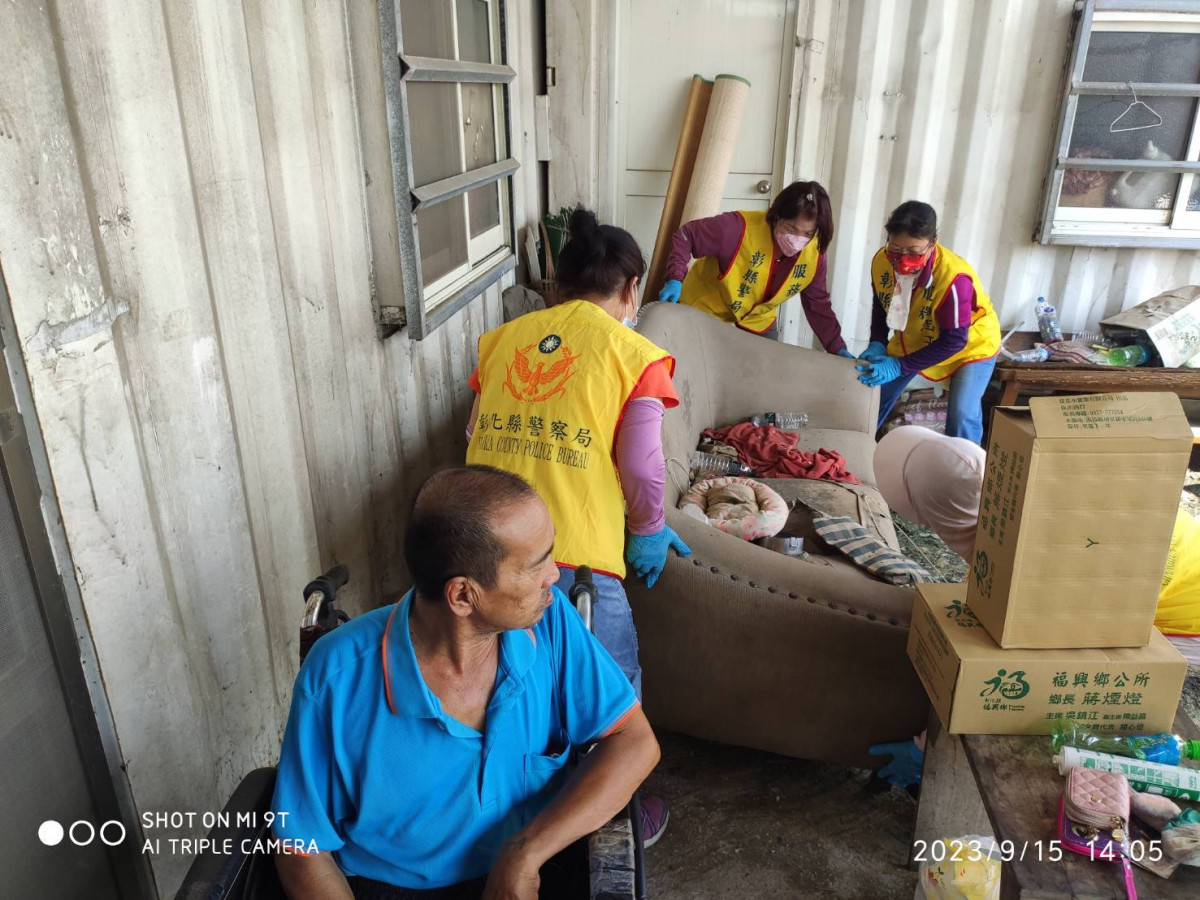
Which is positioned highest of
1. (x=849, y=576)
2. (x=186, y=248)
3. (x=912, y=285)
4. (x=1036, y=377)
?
(x=186, y=248)

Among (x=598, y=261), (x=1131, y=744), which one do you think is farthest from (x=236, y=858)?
(x=1131, y=744)

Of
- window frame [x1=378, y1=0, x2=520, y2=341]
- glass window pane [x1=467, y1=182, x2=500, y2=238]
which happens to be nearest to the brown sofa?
window frame [x1=378, y1=0, x2=520, y2=341]

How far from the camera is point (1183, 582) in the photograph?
183 centimetres

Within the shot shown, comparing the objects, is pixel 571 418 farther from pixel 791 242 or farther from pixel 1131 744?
pixel 791 242

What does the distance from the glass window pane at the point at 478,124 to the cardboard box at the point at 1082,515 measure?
216 cm

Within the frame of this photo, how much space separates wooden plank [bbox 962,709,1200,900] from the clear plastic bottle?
36 mm

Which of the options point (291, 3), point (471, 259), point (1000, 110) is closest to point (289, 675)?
point (291, 3)

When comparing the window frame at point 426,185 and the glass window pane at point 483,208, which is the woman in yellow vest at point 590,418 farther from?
the glass window pane at point 483,208

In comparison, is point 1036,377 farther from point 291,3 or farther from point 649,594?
point 291,3

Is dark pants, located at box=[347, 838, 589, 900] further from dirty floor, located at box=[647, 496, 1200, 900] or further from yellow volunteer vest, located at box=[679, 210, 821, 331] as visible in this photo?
yellow volunteer vest, located at box=[679, 210, 821, 331]

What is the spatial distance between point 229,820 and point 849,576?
136cm

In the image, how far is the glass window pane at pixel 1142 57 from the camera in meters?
4.29

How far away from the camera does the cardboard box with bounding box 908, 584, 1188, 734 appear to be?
4.77ft

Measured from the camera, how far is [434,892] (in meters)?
1.26
